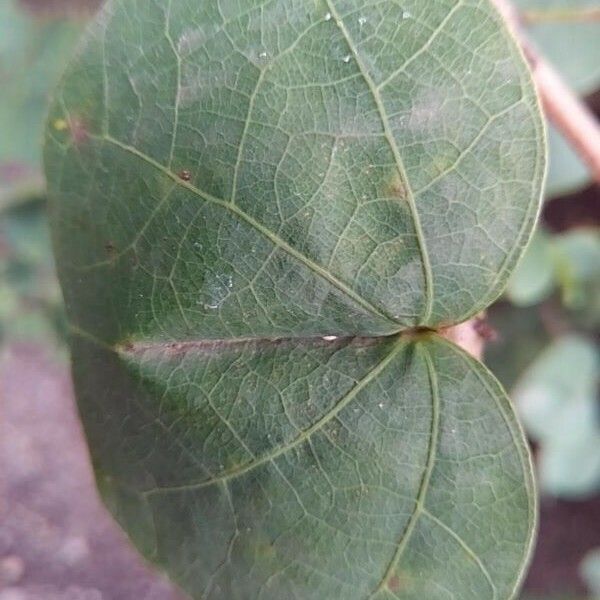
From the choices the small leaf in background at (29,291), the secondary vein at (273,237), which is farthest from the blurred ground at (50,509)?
the secondary vein at (273,237)

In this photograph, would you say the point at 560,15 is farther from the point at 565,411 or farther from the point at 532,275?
the point at 565,411

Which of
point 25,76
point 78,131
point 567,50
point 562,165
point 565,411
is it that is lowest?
point 565,411

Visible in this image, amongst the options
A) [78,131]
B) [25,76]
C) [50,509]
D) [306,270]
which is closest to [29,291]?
[25,76]

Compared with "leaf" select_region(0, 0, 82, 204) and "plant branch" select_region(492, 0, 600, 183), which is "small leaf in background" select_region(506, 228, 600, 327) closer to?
"plant branch" select_region(492, 0, 600, 183)

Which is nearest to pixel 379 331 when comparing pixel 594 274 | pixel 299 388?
pixel 299 388

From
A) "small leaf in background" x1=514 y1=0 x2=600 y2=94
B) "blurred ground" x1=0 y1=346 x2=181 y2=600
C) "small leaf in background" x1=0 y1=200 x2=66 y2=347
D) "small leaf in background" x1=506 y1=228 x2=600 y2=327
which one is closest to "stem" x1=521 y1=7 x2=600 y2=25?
"small leaf in background" x1=514 y1=0 x2=600 y2=94

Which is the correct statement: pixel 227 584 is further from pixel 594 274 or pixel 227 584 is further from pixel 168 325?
pixel 594 274
